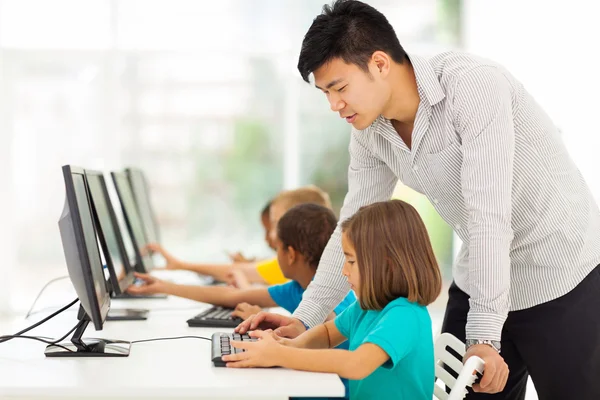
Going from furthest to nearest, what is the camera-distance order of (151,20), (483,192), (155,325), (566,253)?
1. (151,20)
2. (155,325)
3. (566,253)
4. (483,192)

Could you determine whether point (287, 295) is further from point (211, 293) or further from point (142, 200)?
point (142, 200)

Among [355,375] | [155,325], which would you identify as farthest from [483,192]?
[155,325]

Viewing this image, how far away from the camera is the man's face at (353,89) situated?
179cm

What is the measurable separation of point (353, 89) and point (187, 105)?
13.9 ft

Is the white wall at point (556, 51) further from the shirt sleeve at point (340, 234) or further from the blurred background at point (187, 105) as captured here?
the shirt sleeve at point (340, 234)

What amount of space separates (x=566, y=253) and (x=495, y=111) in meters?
0.39

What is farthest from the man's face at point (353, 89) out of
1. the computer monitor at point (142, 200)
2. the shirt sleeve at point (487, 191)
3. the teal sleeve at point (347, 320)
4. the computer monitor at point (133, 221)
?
the computer monitor at point (142, 200)

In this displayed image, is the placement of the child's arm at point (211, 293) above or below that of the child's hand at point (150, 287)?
below

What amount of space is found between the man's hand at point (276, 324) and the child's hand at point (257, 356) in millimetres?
309

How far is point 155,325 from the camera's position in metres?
2.29

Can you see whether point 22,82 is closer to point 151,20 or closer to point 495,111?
point 151,20

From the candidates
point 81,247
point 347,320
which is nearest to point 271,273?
point 347,320

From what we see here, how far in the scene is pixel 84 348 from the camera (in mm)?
1715

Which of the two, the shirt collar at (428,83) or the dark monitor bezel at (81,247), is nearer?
the dark monitor bezel at (81,247)
